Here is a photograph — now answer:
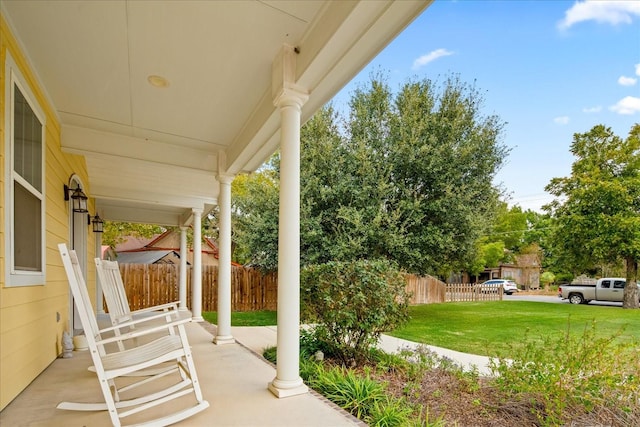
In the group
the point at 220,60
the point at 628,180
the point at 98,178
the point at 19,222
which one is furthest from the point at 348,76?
the point at 628,180

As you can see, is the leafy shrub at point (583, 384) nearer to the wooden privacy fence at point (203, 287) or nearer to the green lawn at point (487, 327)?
the green lawn at point (487, 327)

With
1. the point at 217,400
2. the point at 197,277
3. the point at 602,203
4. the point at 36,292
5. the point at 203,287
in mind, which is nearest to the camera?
the point at 217,400

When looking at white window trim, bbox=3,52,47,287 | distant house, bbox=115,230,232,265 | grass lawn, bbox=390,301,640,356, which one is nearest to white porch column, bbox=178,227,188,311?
distant house, bbox=115,230,232,265

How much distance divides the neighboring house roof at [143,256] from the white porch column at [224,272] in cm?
806

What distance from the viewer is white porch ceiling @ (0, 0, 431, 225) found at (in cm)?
229

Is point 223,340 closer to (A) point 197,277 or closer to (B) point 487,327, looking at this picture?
(A) point 197,277

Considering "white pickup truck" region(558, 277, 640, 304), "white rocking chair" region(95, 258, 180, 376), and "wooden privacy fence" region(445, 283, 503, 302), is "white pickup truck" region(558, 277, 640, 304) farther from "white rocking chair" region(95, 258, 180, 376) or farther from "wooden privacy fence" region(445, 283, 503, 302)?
"white rocking chair" region(95, 258, 180, 376)

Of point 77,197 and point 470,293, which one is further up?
point 77,197

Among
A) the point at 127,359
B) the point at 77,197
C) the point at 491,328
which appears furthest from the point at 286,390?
Answer: the point at 491,328

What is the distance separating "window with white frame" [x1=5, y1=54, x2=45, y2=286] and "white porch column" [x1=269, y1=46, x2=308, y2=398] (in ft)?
6.12

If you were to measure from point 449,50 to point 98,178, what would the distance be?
31.8 feet

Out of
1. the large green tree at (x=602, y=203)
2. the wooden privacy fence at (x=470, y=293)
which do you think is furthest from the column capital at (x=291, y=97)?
the wooden privacy fence at (x=470, y=293)

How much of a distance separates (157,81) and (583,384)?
13.9 feet

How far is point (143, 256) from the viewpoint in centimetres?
1268
